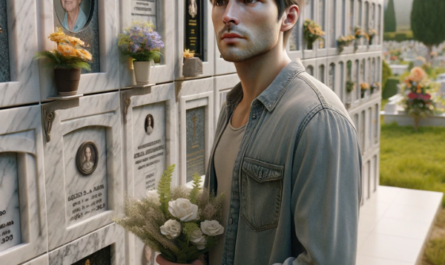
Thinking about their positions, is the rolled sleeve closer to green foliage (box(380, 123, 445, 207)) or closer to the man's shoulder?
the man's shoulder

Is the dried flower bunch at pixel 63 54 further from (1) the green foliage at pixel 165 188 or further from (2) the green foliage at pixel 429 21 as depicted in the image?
(2) the green foliage at pixel 429 21

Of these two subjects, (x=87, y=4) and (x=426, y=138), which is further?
(x=426, y=138)

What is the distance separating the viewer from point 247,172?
73.0 inches

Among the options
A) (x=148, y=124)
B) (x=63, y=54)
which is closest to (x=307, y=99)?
(x=63, y=54)

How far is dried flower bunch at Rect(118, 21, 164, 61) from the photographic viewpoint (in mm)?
3006

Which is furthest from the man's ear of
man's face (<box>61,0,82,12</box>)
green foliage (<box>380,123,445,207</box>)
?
green foliage (<box>380,123,445,207</box>)

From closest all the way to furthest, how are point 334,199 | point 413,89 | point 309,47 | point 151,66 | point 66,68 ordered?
1. point 334,199
2. point 66,68
3. point 151,66
4. point 309,47
5. point 413,89

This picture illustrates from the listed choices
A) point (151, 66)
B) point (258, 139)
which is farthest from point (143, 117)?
point (258, 139)

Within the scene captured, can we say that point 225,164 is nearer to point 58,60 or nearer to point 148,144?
point 58,60

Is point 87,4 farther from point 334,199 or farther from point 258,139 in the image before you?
point 334,199

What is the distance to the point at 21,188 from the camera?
253 cm

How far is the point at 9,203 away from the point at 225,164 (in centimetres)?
106

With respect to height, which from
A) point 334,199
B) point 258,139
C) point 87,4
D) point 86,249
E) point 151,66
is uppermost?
point 87,4

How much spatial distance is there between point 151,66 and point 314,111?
1.86 metres
